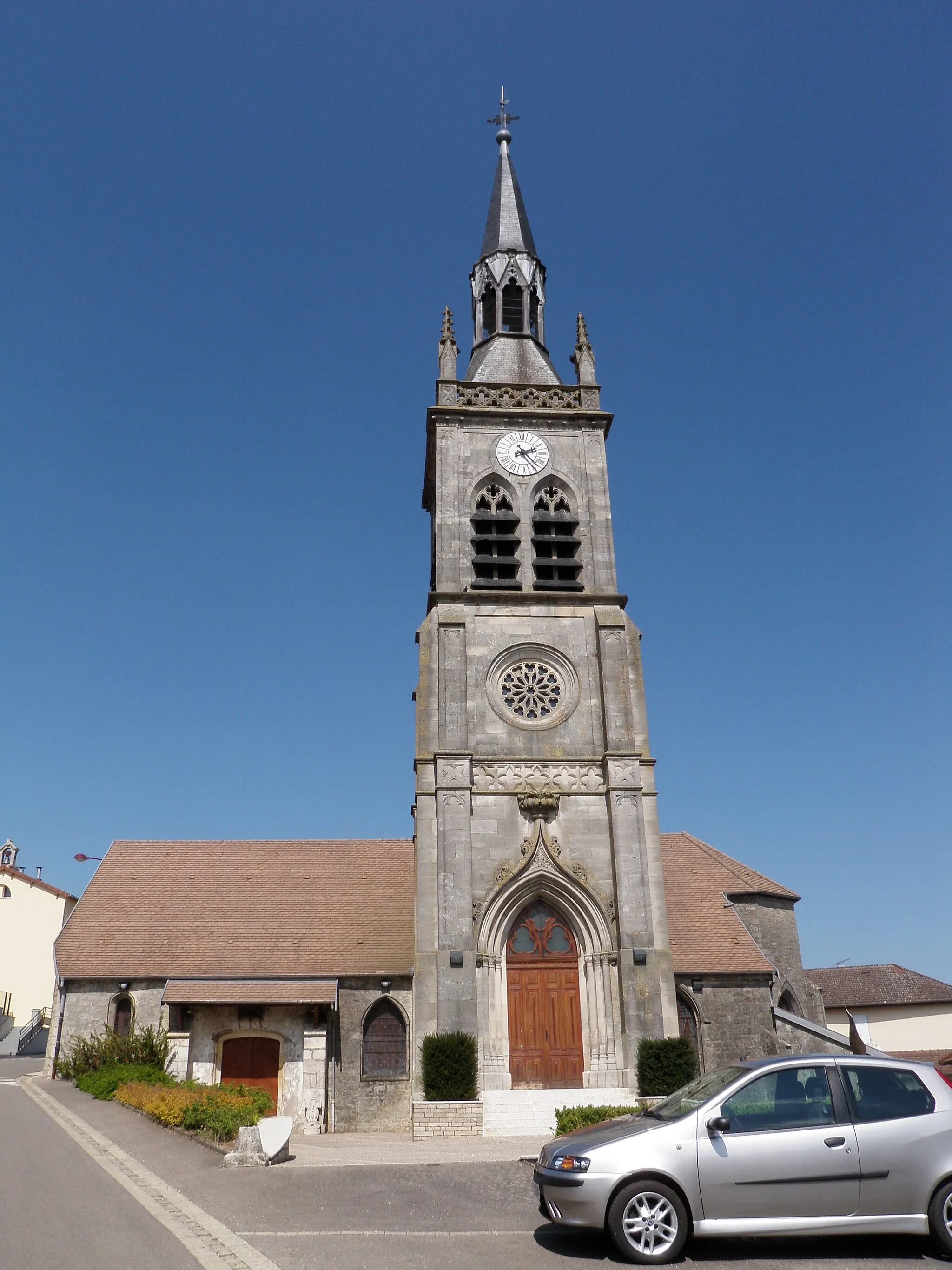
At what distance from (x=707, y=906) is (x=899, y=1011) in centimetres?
1983

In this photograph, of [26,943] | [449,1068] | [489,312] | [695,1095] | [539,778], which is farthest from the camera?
[26,943]

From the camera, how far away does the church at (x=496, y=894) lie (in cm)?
2133

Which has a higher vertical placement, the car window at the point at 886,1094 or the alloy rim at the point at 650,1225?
the car window at the point at 886,1094

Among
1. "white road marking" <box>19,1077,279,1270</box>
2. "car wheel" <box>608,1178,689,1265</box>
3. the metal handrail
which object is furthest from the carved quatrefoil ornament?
the metal handrail

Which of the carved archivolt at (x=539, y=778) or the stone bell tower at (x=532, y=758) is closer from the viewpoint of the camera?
the stone bell tower at (x=532, y=758)

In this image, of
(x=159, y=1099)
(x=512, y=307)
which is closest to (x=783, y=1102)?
(x=159, y=1099)

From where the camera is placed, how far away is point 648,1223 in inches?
307

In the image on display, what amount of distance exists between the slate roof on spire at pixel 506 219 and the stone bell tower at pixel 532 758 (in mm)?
4701

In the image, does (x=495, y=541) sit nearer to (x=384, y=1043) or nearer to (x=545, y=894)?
(x=545, y=894)

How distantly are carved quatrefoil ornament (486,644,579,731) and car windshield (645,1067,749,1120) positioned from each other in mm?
14604

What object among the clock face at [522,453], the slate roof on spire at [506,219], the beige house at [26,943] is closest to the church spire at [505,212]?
the slate roof on spire at [506,219]

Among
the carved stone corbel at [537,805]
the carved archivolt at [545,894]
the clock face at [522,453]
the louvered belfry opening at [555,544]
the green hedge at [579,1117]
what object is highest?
the clock face at [522,453]

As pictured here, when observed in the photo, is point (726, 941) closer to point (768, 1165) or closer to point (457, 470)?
point (457, 470)

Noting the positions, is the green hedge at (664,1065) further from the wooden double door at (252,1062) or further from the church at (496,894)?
the wooden double door at (252,1062)
